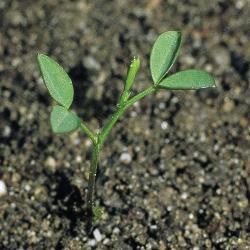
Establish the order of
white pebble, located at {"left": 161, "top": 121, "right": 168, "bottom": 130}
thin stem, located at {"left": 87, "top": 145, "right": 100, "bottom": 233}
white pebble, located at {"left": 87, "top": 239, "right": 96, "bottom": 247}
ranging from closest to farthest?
thin stem, located at {"left": 87, "top": 145, "right": 100, "bottom": 233} < white pebble, located at {"left": 87, "top": 239, "right": 96, "bottom": 247} < white pebble, located at {"left": 161, "top": 121, "right": 168, "bottom": 130}

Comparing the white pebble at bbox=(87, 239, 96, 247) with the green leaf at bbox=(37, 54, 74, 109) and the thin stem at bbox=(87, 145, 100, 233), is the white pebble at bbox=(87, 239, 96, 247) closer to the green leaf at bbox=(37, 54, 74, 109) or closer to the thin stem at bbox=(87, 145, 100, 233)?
the thin stem at bbox=(87, 145, 100, 233)

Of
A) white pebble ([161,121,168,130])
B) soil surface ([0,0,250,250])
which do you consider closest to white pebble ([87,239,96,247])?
soil surface ([0,0,250,250])

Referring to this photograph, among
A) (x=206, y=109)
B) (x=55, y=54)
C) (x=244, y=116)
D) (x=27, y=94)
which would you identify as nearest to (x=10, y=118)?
(x=27, y=94)

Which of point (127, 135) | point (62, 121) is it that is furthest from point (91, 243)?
point (62, 121)

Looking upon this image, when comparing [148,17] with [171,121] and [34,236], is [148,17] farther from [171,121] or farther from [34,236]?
[34,236]

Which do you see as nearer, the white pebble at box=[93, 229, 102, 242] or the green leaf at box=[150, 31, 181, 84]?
the green leaf at box=[150, 31, 181, 84]

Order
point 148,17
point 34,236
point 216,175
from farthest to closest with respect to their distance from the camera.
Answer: point 148,17
point 216,175
point 34,236

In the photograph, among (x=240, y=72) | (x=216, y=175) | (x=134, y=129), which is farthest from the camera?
(x=240, y=72)
